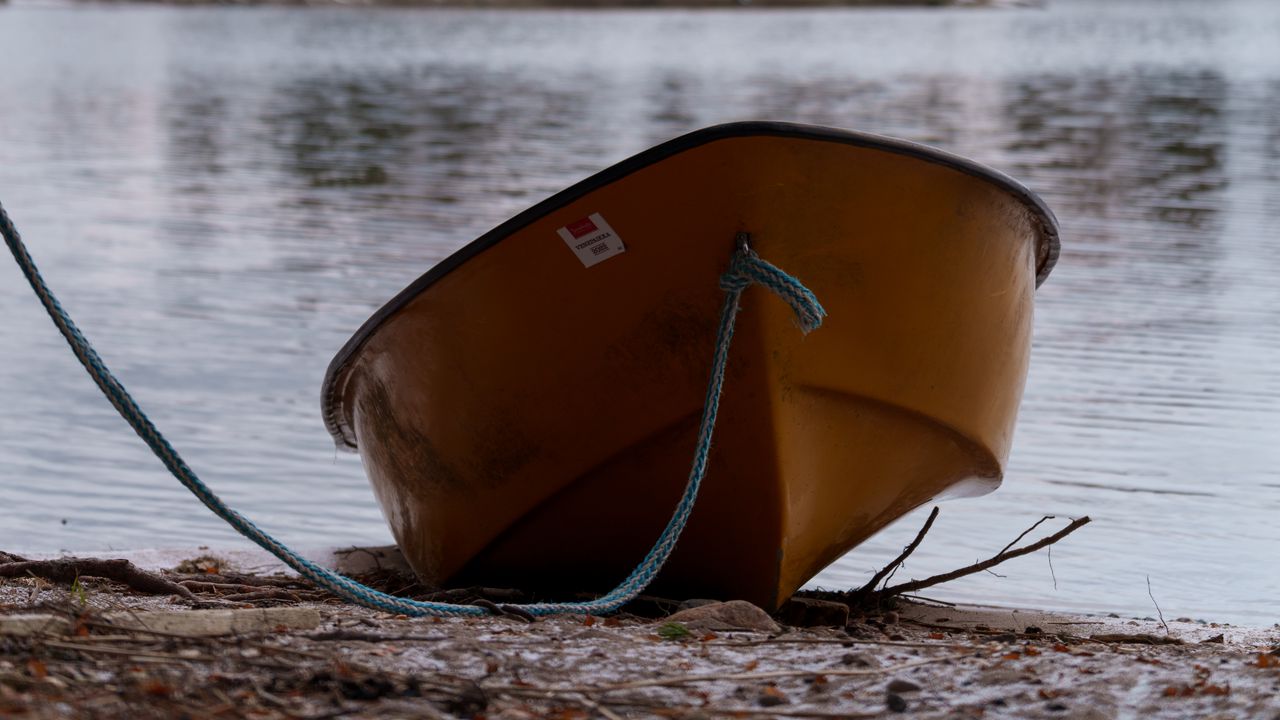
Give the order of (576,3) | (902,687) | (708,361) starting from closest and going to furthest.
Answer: (902,687) → (708,361) → (576,3)

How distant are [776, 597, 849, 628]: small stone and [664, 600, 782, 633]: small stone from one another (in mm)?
554

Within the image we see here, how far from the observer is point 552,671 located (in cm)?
317

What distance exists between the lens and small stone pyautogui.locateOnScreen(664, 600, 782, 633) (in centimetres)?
380

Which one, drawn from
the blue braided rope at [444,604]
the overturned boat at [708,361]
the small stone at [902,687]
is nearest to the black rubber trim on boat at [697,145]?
the overturned boat at [708,361]

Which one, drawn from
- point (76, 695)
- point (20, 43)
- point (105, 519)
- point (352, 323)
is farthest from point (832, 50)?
point (76, 695)

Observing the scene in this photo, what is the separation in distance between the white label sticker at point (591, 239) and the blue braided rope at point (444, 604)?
0.98 ft

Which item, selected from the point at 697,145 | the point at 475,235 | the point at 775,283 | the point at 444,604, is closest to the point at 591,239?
the point at 697,145

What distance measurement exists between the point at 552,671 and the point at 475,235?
9.00 m

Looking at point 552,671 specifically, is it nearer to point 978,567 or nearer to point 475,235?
point 978,567

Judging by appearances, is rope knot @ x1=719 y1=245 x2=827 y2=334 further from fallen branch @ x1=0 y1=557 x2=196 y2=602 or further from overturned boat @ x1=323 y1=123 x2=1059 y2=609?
fallen branch @ x1=0 y1=557 x2=196 y2=602

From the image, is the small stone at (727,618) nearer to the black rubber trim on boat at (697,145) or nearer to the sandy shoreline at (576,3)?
the black rubber trim on boat at (697,145)

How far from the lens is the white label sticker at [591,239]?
385cm

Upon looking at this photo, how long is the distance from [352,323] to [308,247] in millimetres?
2870

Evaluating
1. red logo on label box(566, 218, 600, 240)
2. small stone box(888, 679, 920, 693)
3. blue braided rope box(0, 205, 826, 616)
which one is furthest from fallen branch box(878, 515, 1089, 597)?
red logo on label box(566, 218, 600, 240)
